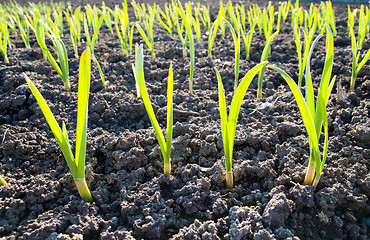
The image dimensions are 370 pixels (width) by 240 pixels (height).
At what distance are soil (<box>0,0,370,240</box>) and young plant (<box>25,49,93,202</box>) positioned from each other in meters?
0.13

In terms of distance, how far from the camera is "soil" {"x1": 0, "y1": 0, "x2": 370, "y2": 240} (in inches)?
36.5

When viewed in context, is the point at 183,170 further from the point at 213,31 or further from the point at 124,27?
the point at 124,27

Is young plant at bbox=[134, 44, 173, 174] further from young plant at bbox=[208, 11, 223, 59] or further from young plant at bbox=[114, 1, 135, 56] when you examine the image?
young plant at bbox=[114, 1, 135, 56]

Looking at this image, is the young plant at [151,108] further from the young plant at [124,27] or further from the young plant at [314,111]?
the young plant at [124,27]

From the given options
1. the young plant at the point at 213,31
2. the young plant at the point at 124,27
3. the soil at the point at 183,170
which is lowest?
the soil at the point at 183,170

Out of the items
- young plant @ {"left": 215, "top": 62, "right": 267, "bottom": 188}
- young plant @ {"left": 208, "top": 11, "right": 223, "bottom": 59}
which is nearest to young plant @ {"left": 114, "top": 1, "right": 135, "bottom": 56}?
young plant @ {"left": 208, "top": 11, "right": 223, "bottom": 59}

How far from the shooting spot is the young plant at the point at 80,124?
0.80 metres

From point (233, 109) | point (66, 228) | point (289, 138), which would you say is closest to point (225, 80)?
point (289, 138)

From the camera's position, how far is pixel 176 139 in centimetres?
131

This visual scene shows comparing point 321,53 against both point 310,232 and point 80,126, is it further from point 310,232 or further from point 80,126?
point 80,126

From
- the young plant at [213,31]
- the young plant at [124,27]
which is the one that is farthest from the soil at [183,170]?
the young plant at [124,27]

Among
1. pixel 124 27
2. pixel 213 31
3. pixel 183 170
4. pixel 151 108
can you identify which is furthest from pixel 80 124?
pixel 124 27

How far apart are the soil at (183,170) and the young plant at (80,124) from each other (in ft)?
0.43

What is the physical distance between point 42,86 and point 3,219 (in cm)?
105
